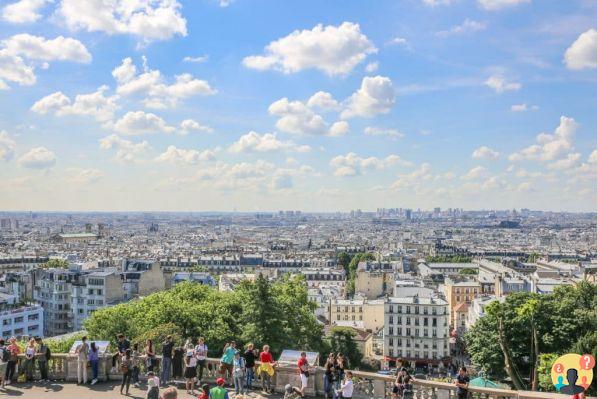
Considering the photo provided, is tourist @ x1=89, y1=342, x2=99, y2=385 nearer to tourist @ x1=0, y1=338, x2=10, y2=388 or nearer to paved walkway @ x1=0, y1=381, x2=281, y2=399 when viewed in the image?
paved walkway @ x1=0, y1=381, x2=281, y2=399

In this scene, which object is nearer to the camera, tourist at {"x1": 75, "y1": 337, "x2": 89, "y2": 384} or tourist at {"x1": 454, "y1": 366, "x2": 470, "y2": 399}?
tourist at {"x1": 454, "y1": 366, "x2": 470, "y2": 399}

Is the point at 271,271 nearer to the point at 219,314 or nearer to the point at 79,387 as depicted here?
the point at 219,314

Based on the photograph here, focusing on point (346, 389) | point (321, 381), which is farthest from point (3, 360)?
point (346, 389)

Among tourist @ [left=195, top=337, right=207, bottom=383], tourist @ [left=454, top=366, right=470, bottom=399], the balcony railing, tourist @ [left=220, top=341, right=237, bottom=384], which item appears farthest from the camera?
tourist @ [left=195, top=337, right=207, bottom=383]

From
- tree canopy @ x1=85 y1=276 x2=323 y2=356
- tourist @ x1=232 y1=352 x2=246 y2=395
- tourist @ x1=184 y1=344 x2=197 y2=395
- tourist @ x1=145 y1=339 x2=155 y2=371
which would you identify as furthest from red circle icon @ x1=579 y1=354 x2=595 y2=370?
tree canopy @ x1=85 y1=276 x2=323 y2=356

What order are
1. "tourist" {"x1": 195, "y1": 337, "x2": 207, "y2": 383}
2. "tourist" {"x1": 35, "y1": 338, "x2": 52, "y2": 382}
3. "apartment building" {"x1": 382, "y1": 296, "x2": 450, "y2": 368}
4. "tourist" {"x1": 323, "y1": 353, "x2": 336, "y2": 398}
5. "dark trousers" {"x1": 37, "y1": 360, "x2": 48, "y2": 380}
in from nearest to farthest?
"tourist" {"x1": 323, "y1": 353, "x2": 336, "y2": 398} → "tourist" {"x1": 195, "y1": 337, "x2": 207, "y2": 383} → "tourist" {"x1": 35, "y1": 338, "x2": 52, "y2": 382} → "dark trousers" {"x1": 37, "y1": 360, "x2": 48, "y2": 380} → "apartment building" {"x1": 382, "y1": 296, "x2": 450, "y2": 368}

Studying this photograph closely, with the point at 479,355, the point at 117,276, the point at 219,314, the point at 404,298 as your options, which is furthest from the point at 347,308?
the point at 219,314

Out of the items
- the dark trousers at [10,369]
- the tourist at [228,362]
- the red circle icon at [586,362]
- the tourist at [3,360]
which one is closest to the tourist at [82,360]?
the dark trousers at [10,369]

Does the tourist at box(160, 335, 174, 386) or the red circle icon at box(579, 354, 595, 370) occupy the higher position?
the red circle icon at box(579, 354, 595, 370)

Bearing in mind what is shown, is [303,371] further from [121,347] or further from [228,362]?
[121,347]
